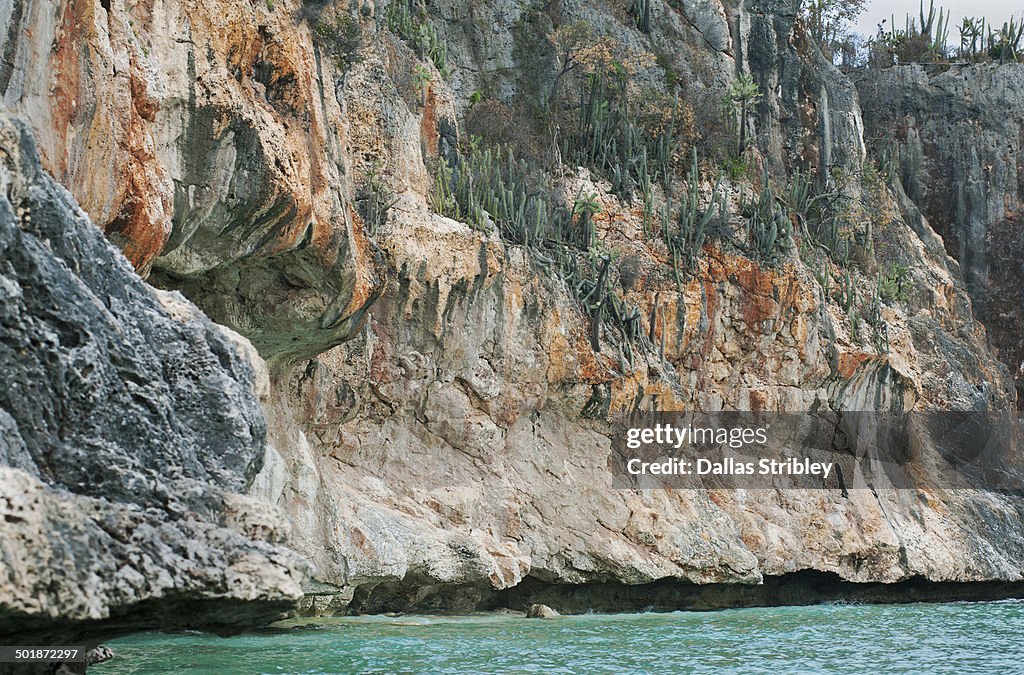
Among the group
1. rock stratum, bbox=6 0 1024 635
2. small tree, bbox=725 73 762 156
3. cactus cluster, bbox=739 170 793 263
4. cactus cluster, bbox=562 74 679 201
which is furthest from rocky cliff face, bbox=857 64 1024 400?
cactus cluster, bbox=562 74 679 201

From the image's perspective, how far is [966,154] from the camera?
4022 centimetres

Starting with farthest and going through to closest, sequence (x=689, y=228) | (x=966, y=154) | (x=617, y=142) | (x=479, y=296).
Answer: (x=966, y=154) → (x=617, y=142) → (x=689, y=228) → (x=479, y=296)

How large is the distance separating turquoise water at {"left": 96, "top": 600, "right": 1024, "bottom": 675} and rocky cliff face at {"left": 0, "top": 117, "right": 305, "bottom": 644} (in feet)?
20.4

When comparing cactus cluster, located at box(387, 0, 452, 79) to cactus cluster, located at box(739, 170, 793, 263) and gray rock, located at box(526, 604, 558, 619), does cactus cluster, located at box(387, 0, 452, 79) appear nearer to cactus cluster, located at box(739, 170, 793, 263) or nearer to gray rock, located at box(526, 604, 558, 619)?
cactus cluster, located at box(739, 170, 793, 263)

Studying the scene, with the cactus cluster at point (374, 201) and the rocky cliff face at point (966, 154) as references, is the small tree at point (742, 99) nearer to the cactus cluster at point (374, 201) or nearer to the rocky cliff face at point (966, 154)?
the rocky cliff face at point (966, 154)

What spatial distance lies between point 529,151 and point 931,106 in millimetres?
18775

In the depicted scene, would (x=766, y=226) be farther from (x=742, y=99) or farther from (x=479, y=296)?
(x=479, y=296)

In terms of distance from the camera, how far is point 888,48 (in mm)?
42625

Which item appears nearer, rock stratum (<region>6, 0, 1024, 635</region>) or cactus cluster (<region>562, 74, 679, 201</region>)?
rock stratum (<region>6, 0, 1024, 635</region>)

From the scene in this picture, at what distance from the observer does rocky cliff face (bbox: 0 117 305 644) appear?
5316 millimetres

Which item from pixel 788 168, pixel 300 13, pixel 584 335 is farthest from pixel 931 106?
pixel 300 13

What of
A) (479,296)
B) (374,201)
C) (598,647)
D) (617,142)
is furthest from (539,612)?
(617,142)

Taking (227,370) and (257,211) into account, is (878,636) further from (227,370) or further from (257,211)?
(227,370)

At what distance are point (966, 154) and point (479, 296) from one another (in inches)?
960
